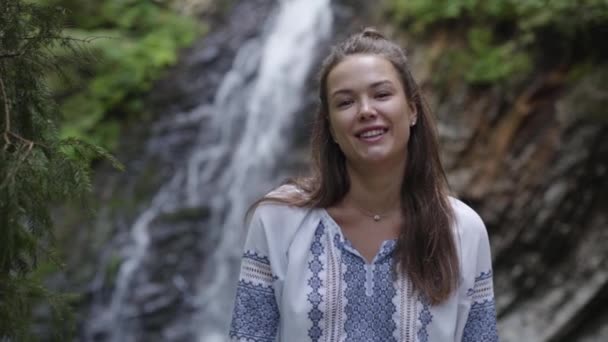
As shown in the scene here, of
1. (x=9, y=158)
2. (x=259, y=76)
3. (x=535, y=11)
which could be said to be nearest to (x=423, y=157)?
(x=9, y=158)

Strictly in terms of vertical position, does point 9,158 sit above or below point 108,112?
below

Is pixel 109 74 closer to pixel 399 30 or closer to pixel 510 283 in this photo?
pixel 399 30

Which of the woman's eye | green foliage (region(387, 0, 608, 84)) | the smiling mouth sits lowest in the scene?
the smiling mouth

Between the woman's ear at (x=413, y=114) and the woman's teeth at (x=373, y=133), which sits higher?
the woman's ear at (x=413, y=114)

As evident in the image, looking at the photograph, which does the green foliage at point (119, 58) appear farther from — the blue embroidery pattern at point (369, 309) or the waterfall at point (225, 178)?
the blue embroidery pattern at point (369, 309)

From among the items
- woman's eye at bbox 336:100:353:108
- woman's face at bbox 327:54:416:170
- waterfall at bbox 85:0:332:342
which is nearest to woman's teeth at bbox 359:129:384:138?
woman's face at bbox 327:54:416:170

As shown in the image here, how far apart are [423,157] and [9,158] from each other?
1257 millimetres

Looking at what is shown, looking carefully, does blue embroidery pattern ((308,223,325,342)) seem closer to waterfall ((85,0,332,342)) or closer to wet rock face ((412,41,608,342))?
wet rock face ((412,41,608,342))

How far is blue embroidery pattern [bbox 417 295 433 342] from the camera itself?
220cm

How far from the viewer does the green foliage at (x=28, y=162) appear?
193 centimetres

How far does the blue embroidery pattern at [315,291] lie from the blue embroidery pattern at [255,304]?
5.0 inches

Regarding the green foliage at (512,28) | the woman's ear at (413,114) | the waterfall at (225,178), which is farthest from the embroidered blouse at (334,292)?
the waterfall at (225,178)

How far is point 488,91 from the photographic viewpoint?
23.3 ft

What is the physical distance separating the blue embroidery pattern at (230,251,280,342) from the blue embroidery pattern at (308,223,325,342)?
0.13 meters
